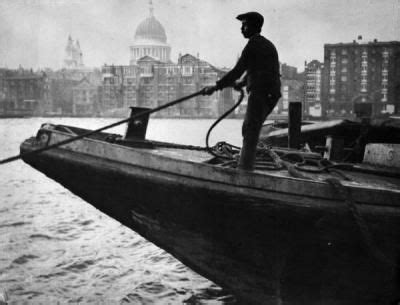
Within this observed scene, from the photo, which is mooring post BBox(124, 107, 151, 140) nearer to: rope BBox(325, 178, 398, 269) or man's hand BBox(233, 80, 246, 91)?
man's hand BBox(233, 80, 246, 91)

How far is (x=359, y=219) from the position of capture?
355cm

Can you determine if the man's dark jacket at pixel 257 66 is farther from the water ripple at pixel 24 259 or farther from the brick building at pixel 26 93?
the brick building at pixel 26 93

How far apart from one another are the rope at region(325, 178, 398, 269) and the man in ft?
2.70

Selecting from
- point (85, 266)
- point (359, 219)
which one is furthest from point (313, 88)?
point (359, 219)

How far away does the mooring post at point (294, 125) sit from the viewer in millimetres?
7836

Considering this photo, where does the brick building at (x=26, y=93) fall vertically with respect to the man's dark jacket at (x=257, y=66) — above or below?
above

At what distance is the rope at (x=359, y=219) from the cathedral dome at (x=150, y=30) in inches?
3718

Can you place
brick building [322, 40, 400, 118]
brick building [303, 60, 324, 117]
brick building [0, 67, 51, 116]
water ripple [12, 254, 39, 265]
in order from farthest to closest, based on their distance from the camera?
brick building [0, 67, 51, 116]
brick building [303, 60, 324, 117]
brick building [322, 40, 400, 118]
water ripple [12, 254, 39, 265]

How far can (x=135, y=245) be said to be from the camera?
26.5ft

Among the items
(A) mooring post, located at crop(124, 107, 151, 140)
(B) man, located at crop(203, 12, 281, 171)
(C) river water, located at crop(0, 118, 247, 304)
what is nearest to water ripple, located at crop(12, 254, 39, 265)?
(C) river water, located at crop(0, 118, 247, 304)

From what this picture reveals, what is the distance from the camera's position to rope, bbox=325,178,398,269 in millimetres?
3551

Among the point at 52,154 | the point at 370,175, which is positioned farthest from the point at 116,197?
the point at 370,175

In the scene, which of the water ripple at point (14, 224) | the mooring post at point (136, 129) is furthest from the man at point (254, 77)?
the water ripple at point (14, 224)

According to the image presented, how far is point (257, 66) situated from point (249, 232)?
1.67 meters
